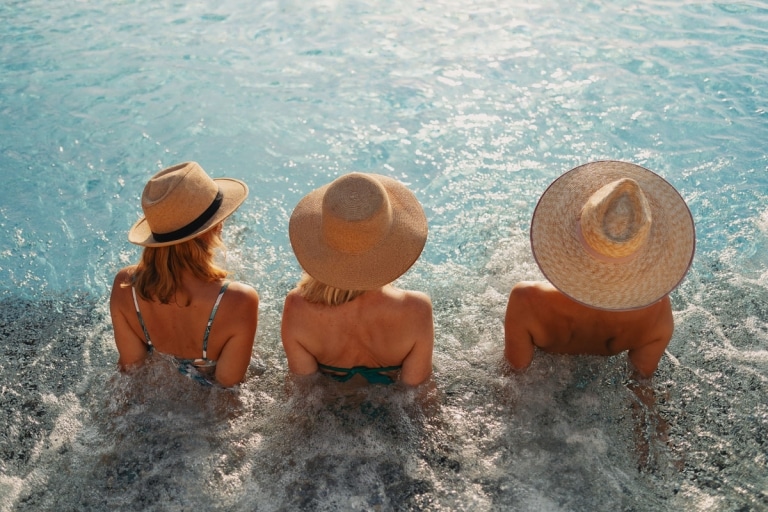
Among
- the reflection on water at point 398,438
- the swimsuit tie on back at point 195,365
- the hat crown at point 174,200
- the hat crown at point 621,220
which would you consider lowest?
the reflection on water at point 398,438

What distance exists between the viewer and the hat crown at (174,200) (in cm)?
291

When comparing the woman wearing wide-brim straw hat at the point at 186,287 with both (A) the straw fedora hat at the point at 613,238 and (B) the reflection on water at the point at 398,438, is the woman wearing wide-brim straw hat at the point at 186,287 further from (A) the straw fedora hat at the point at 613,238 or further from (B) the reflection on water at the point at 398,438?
(A) the straw fedora hat at the point at 613,238

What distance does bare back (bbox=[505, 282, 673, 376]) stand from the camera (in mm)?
3045

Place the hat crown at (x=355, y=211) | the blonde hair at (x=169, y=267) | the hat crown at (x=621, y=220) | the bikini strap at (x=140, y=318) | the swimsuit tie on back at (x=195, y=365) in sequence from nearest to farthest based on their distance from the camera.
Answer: the hat crown at (x=621, y=220) < the hat crown at (x=355, y=211) < the blonde hair at (x=169, y=267) < the bikini strap at (x=140, y=318) < the swimsuit tie on back at (x=195, y=365)

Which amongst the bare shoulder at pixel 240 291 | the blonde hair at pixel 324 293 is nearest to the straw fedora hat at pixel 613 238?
the blonde hair at pixel 324 293

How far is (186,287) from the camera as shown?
3070mm

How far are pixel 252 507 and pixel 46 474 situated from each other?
3.28ft

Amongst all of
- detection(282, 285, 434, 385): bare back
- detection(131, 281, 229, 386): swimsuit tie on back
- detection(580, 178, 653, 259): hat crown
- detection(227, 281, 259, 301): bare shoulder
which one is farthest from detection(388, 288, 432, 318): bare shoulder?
detection(131, 281, 229, 386): swimsuit tie on back

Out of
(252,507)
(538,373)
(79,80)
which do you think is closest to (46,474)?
(252,507)

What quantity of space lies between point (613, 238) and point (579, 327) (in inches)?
28.8

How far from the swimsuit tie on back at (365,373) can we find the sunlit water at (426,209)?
0.31 ft

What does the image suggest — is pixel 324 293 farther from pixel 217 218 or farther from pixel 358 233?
pixel 217 218

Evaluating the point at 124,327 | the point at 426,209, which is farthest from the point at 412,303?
the point at 426,209

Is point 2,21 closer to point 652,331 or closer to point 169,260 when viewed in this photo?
point 169,260
